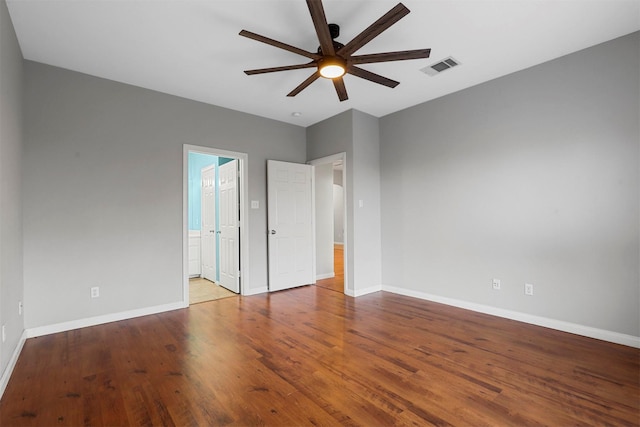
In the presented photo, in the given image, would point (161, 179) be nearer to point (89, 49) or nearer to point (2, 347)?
point (89, 49)

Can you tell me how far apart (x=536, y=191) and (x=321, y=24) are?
2.84 metres

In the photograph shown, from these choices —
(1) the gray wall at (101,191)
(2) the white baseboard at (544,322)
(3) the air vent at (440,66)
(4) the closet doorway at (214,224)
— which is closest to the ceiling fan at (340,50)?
(3) the air vent at (440,66)

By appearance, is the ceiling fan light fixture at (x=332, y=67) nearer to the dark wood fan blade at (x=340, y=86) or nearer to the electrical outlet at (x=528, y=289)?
the dark wood fan blade at (x=340, y=86)

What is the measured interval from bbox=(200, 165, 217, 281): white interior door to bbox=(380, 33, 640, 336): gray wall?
10.8ft

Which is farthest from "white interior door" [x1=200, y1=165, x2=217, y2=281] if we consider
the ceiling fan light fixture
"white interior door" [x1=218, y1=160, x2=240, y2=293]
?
the ceiling fan light fixture

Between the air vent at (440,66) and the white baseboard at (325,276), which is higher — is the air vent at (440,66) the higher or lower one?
the higher one

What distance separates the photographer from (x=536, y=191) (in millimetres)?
3277

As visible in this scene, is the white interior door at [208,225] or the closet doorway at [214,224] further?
the white interior door at [208,225]

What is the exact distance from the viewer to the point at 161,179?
387 centimetres

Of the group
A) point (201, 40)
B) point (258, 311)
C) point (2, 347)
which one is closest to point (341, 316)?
point (258, 311)

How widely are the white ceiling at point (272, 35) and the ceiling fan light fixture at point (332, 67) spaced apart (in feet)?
1.23

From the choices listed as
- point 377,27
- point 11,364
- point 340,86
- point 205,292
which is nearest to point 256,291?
point 205,292

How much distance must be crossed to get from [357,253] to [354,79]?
2379 mm

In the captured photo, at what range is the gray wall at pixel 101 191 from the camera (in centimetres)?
312
